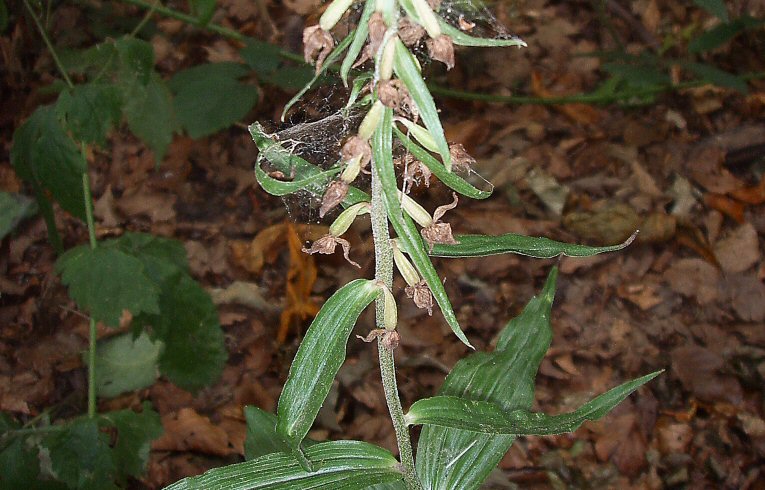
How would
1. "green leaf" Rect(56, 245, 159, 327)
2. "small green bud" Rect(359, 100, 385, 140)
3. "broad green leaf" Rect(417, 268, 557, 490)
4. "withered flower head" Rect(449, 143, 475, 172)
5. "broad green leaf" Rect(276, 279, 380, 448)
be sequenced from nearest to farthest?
"small green bud" Rect(359, 100, 385, 140) < "withered flower head" Rect(449, 143, 475, 172) < "broad green leaf" Rect(276, 279, 380, 448) < "broad green leaf" Rect(417, 268, 557, 490) < "green leaf" Rect(56, 245, 159, 327)

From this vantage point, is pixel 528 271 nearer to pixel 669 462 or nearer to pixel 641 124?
pixel 669 462

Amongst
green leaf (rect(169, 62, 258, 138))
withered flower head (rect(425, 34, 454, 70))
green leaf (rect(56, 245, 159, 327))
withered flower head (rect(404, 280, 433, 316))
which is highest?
withered flower head (rect(425, 34, 454, 70))

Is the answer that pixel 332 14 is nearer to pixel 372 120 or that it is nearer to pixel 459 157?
pixel 372 120

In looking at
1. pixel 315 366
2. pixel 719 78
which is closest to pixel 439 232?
pixel 315 366

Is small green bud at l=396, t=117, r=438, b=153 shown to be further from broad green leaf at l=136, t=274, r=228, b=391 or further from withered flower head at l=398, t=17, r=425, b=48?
broad green leaf at l=136, t=274, r=228, b=391

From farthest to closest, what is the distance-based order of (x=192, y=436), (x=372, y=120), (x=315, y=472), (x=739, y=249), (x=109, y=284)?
1. (x=739, y=249)
2. (x=192, y=436)
3. (x=109, y=284)
4. (x=315, y=472)
5. (x=372, y=120)

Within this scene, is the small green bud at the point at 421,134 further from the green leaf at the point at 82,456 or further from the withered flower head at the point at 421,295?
the green leaf at the point at 82,456

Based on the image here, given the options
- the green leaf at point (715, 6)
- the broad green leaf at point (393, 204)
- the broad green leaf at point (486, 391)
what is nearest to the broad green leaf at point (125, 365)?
the broad green leaf at point (486, 391)

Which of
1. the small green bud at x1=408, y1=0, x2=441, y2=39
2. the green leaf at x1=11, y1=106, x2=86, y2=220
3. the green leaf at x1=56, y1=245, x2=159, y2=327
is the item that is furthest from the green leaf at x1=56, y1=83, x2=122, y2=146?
the small green bud at x1=408, y1=0, x2=441, y2=39
